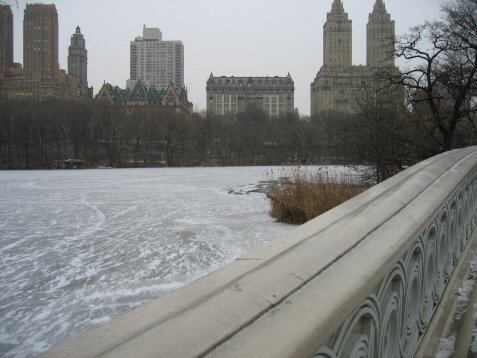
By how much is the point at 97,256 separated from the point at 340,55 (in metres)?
178

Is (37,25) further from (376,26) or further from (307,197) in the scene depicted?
(376,26)

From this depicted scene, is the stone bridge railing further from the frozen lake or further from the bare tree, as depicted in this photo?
the bare tree

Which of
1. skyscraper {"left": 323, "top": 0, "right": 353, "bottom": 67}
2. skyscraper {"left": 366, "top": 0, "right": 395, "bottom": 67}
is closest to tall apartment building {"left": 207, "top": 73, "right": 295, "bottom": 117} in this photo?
skyscraper {"left": 323, "top": 0, "right": 353, "bottom": 67}

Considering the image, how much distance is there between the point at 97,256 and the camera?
233 inches

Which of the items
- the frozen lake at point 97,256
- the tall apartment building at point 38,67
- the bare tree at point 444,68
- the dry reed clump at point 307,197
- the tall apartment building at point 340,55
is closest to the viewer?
the frozen lake at point 97,256

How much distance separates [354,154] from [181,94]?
117m

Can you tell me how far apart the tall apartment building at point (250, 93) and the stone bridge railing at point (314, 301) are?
6112 inches

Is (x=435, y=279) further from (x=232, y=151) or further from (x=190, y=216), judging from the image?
(x=232, y=151)

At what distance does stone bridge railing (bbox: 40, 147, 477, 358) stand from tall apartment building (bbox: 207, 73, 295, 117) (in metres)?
155

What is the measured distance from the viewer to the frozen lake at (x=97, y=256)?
3693 millimetres

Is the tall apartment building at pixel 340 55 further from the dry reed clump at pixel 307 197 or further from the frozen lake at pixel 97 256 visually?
the frozen lake at pixel 97 256

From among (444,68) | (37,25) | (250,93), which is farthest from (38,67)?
(250,93)

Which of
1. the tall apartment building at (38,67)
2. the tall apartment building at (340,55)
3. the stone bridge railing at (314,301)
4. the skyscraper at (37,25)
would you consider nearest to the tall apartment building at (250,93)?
the tall apartment building at (340,55)

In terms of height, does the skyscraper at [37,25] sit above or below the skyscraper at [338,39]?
below
